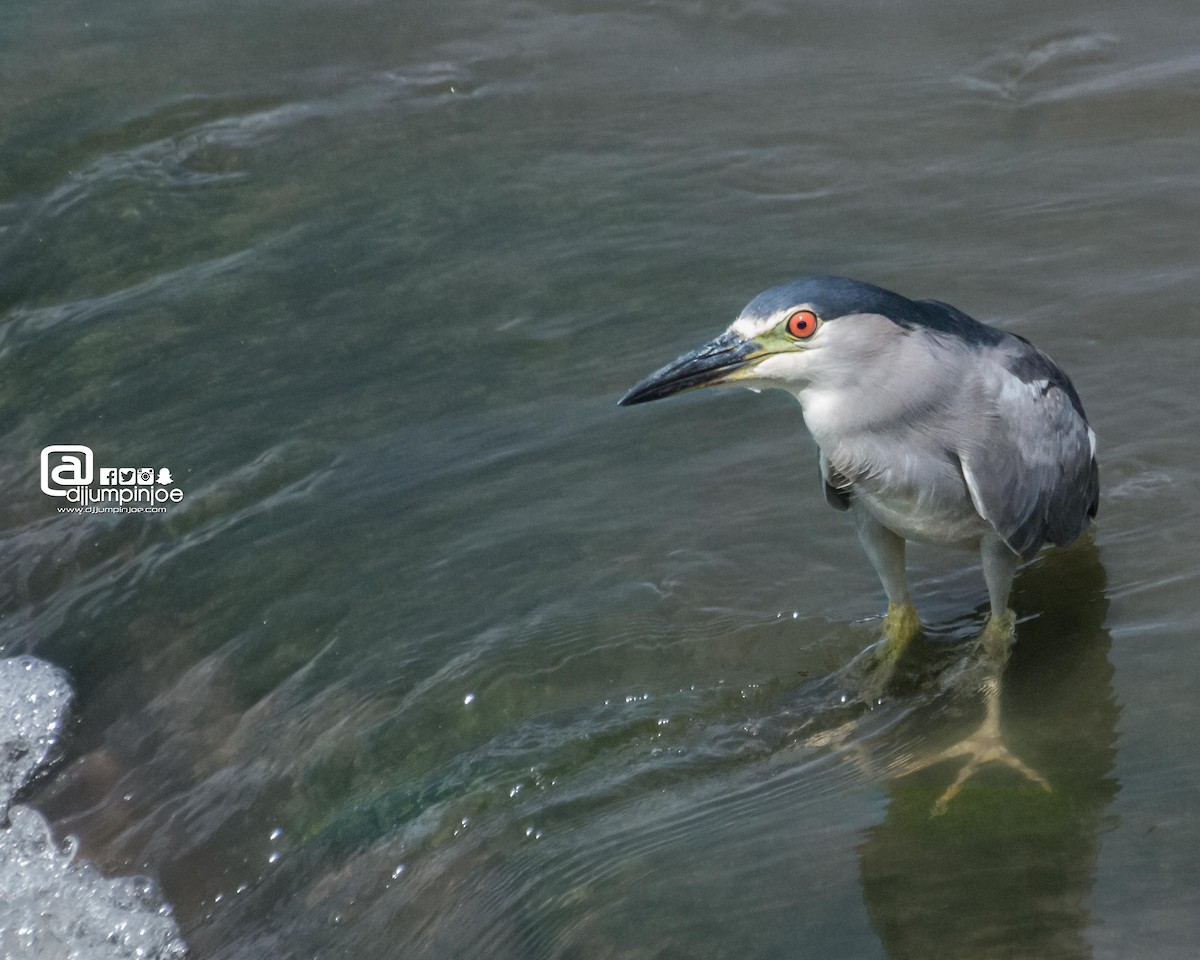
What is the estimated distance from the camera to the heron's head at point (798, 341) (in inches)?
137

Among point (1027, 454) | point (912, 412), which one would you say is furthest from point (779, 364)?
point (1027, 454)

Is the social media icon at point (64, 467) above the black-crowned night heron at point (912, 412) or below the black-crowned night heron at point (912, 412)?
below

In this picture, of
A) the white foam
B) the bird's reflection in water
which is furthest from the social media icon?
the bird's reflection in water

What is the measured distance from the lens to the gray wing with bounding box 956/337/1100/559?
3.71 meters

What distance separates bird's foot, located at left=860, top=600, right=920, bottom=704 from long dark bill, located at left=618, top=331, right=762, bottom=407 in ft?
3.26

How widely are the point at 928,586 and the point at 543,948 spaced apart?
6.02ft

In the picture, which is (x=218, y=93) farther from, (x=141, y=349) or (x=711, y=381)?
(x=711, y=381)

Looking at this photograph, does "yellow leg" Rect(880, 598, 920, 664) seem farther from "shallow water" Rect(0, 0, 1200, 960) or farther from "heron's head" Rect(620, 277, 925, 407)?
"heron's head" Rect(620, 277, 925, 407)

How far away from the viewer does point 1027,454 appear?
12.5 ft

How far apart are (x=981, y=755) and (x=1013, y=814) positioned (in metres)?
0.24

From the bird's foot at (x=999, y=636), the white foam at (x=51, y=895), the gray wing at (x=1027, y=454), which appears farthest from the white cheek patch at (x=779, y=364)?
the white foam at (x=51, y=895)

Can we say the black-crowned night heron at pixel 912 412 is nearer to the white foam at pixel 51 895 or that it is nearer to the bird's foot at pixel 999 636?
the bird's foot at pixel 999 636

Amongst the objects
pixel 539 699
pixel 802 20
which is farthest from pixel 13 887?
pixel 802 20

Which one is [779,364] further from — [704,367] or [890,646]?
[890,646]
